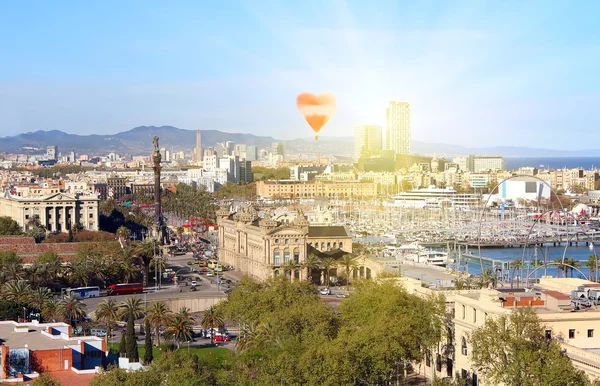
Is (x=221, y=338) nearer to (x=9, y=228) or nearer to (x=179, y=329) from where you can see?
(x=179, y=329)

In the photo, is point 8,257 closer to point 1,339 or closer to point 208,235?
point 1,339

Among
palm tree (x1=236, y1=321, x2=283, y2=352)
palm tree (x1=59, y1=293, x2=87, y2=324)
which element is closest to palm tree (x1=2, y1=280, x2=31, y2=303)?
palm tree (x1=59, y1=293, x2=87, y2=324)

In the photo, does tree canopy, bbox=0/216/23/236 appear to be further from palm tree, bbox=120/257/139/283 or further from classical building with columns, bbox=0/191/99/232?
palm tree, bbox=120/257/139/283

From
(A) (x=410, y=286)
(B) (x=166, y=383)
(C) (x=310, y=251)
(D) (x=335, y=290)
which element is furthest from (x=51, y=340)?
(C) (x=310, y=251)

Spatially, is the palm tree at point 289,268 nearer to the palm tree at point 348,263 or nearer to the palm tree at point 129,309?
the palm tree at point 348,263

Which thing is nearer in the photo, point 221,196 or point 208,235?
point 208,235

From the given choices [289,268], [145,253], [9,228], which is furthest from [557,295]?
[9,228]

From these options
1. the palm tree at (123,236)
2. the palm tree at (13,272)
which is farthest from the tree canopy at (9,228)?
the palm tree at (13,272)
